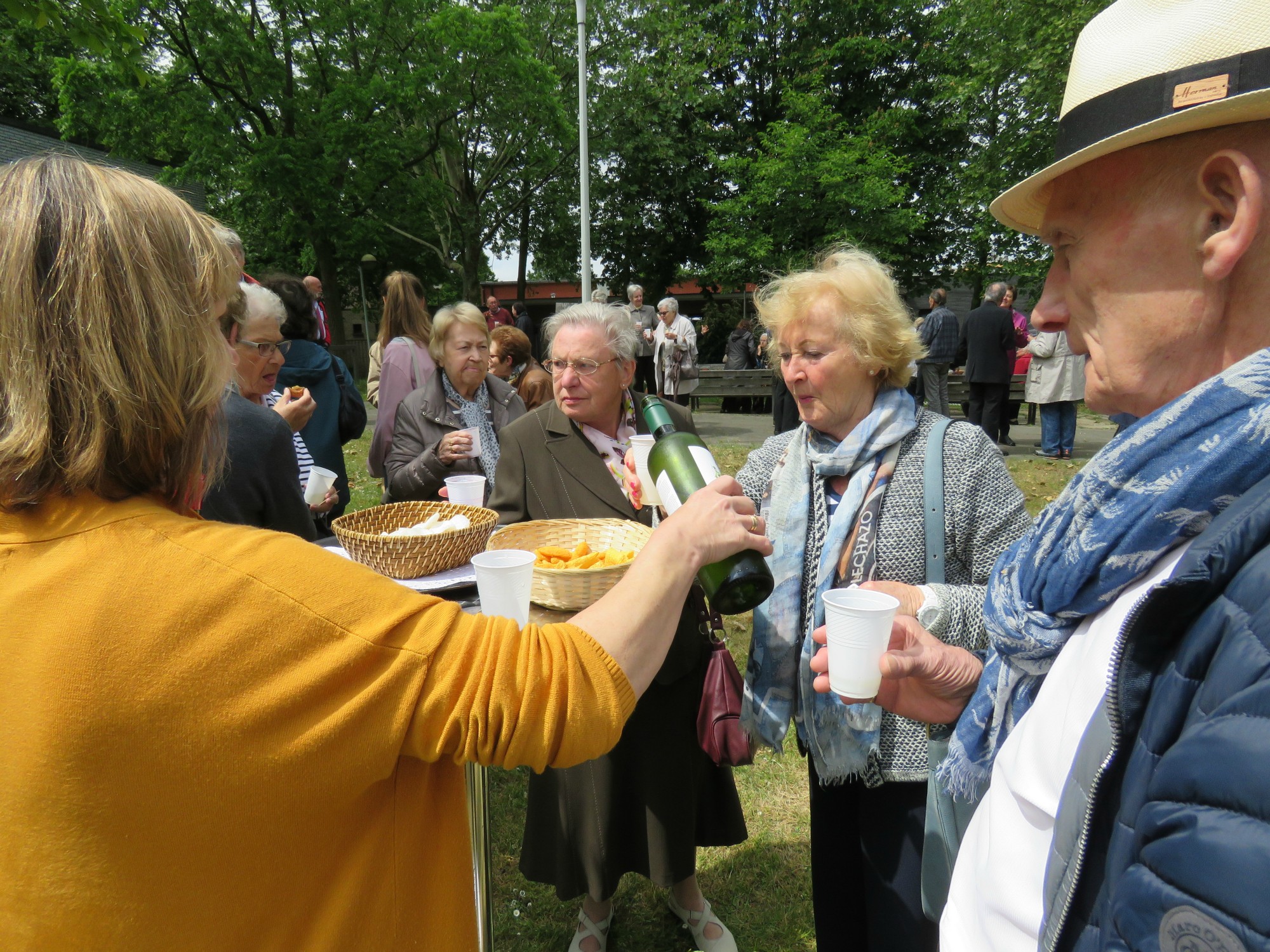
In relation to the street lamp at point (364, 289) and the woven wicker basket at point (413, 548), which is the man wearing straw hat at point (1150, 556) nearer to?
the woven wicker basket at point (413, 548)

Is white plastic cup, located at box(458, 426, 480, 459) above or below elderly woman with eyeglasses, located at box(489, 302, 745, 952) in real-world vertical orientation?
above

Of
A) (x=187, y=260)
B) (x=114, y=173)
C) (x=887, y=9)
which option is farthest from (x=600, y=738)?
(x=887, y=9)

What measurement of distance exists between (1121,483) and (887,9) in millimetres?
28594

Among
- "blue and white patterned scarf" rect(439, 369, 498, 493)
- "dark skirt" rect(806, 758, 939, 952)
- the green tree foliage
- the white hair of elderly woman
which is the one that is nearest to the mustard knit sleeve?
"dark skirt" rect(806, 758, 939, 952)

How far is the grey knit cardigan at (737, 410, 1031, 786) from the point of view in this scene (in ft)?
6.62

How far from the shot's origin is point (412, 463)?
4.07m

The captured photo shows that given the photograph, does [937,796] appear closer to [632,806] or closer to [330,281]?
[632,806]

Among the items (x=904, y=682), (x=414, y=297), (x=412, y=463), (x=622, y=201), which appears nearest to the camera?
(x=904, y=682)

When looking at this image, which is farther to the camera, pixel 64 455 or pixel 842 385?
pixel 842 385

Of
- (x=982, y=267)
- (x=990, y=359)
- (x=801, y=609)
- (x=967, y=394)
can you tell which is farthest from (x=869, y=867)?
(x=982, y=267)

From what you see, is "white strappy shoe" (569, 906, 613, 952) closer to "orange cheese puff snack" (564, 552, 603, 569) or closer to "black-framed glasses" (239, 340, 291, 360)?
"orange cheese puff snack" (564, 552, 603, 569)

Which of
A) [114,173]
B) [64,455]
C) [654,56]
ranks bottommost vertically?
[64,455]

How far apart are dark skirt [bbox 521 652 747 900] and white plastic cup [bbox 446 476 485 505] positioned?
3.60 ft

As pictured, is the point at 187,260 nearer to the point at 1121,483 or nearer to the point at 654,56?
the point at 1121,483
